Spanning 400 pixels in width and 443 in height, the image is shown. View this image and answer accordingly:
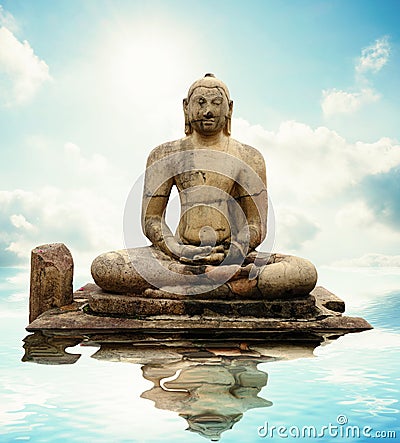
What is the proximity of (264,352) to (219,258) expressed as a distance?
1.71 meters

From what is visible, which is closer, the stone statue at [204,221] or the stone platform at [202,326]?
the stone platform at [202,326]

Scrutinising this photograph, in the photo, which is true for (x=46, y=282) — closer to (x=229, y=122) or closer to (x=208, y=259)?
(x=208, y=259)

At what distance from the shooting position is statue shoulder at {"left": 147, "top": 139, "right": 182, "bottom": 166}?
22.8ft

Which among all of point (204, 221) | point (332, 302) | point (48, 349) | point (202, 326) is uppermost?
point (204, 221)

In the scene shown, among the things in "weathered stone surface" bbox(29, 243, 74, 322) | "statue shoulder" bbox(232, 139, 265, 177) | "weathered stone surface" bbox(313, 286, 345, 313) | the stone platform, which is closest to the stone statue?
"statue shoulder" bbox(232, 139, 265, 177)

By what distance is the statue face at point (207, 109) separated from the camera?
6.70 m

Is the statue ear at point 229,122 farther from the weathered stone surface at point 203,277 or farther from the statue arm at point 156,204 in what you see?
the weathered stone surface at point 203,277

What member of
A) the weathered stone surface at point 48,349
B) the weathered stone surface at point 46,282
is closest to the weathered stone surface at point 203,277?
the weathered stone surface at point 46,282

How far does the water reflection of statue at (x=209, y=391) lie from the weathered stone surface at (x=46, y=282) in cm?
261

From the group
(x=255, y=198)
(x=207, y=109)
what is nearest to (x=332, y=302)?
(x=255, y=198)

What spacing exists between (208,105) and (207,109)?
6 centimetres

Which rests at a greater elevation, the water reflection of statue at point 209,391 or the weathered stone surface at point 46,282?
the weathered stone surface at point 46,282

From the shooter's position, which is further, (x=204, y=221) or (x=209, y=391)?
(x=204, y=221)

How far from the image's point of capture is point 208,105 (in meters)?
6.70
